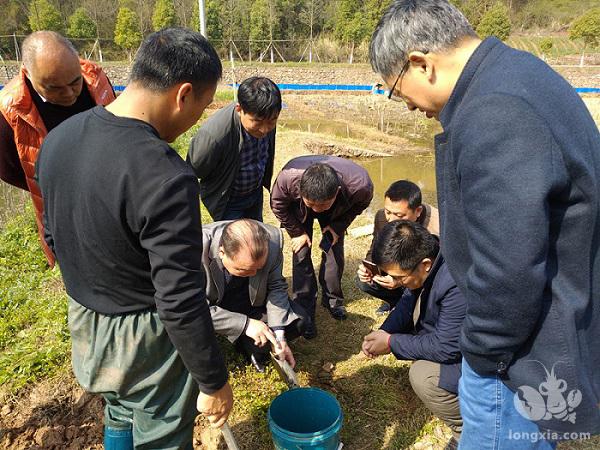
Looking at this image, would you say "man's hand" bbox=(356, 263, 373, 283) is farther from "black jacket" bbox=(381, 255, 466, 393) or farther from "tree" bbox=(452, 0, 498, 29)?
"tree" bbox=(452, 0, 498, 29)

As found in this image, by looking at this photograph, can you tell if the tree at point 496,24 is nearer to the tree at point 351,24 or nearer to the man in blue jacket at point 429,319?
the tree at point 351,24

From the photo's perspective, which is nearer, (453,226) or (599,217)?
(599,217)

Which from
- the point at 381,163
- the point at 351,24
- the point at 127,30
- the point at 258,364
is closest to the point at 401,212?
the point at 258,364

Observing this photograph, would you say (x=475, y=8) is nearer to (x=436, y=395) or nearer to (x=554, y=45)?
(x=554, y=45)

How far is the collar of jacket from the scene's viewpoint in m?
1.21

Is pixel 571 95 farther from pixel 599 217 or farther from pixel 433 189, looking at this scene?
pixel 433 189

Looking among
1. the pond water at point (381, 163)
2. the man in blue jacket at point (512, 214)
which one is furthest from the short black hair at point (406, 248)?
the pond water at point (381, 163)

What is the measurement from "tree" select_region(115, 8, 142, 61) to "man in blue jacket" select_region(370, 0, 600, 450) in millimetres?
31266

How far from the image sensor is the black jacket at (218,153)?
3.32 m

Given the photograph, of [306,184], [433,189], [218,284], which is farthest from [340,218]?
[433,189]

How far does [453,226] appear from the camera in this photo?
137 centimetres

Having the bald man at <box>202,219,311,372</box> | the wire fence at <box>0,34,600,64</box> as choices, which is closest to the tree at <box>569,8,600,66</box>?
the wire fence at <box>0,34,600,64</box>

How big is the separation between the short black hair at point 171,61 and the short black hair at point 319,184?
5.99 ft

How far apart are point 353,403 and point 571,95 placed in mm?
2325
